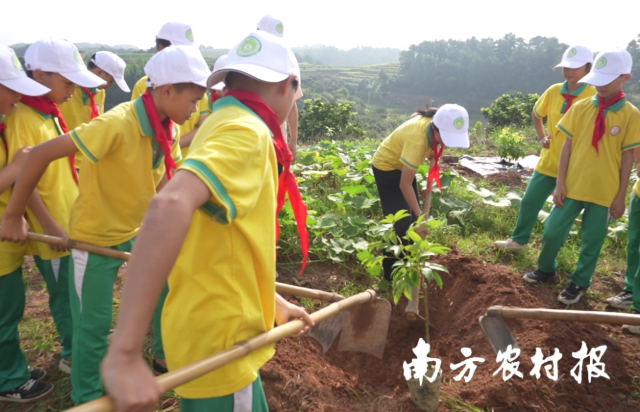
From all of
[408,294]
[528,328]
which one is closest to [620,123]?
[528,328]

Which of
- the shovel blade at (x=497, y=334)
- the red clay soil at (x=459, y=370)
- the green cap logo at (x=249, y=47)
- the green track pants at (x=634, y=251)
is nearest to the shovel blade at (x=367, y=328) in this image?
the red clay soil at (x=459, y=370)

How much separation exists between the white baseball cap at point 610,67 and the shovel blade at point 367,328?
227 centimetres

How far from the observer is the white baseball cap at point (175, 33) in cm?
351

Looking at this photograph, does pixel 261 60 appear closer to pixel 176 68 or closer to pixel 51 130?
pixel 176 68

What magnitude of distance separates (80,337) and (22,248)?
0.61m

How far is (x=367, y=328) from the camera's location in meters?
2.91

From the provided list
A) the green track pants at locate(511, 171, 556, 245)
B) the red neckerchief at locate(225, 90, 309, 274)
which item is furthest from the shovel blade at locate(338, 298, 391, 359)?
the green track pants at locate(511, 171, 556, 245)

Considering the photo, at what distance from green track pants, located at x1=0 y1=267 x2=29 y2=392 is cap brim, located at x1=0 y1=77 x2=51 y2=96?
939 millimetres

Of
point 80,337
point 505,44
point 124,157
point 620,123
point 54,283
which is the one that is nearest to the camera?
point 124,157

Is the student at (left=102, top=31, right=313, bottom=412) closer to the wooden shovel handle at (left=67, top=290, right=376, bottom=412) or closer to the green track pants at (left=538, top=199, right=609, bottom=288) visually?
the wooden shovel handle at (left=67, top=290, right=376, bottom=412)

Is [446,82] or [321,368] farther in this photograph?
[446,82]

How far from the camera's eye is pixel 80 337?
2225mm

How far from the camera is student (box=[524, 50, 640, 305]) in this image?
3.42 metres

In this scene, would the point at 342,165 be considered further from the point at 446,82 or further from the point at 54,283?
the point at 446,82
